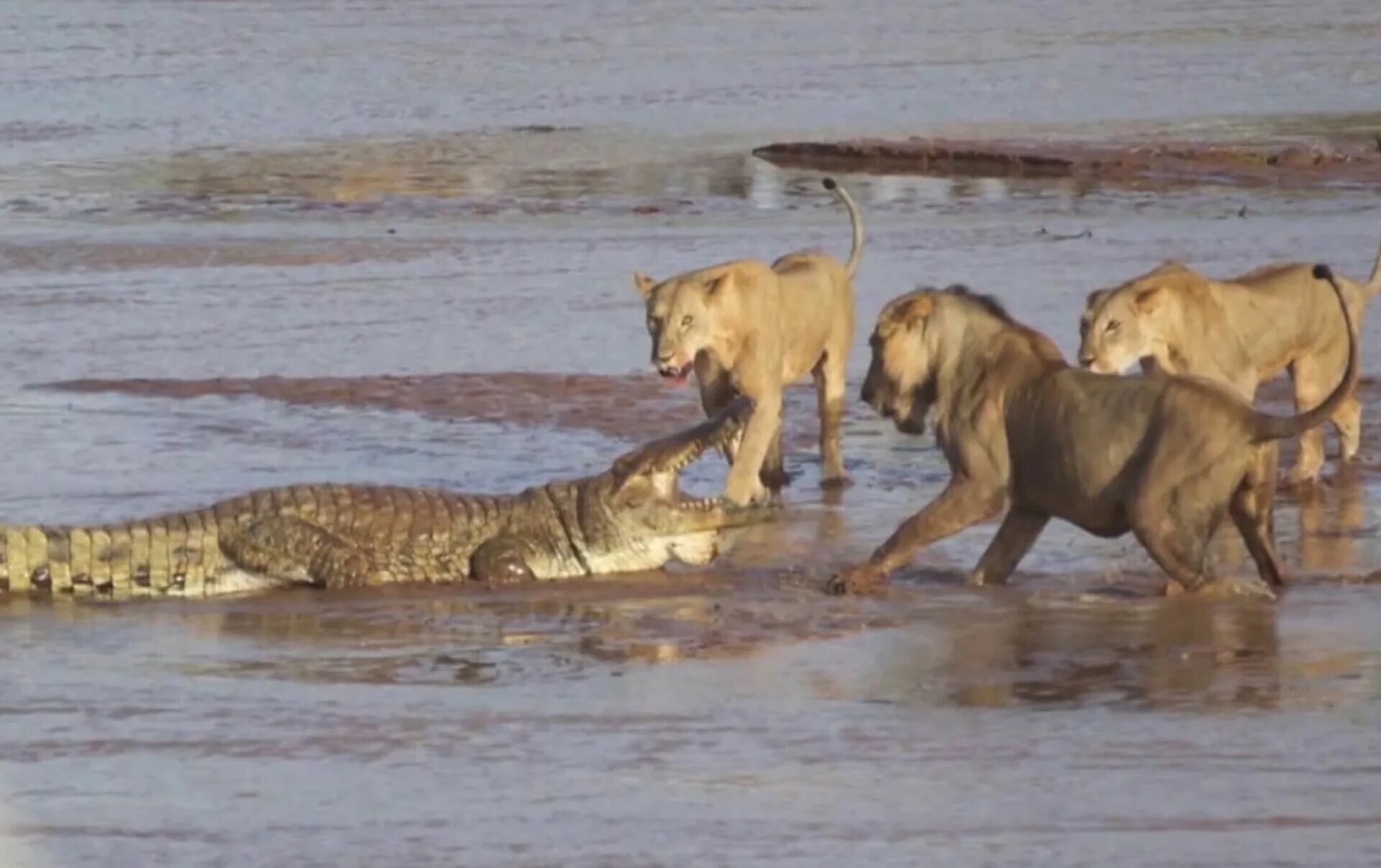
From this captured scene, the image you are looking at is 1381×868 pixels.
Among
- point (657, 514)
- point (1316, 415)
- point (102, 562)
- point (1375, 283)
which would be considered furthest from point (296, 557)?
point (1375, 283)

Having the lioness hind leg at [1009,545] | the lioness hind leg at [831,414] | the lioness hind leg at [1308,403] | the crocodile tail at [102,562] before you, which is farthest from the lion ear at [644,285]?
the lioness hind leg at [1009,545]

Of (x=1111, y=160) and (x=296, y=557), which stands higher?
(x=1111, y=160)

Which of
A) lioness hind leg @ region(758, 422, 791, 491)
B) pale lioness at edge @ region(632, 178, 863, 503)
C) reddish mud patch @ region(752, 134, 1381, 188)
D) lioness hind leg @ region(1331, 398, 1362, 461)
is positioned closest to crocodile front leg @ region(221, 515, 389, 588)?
pale lioness at edge @ region(632, 178, 863, 503)

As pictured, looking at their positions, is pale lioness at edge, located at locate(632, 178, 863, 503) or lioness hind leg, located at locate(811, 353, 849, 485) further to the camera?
lioness hind leg, located at locate(811, 353, 849, 485)

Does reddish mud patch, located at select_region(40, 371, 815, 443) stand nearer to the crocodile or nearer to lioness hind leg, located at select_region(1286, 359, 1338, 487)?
lioness hind leg, located at select_region(1286, 359, 1338, 487)

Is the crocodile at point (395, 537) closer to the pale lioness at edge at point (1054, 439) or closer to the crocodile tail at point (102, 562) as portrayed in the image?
the crocodile tail at point (102, 562)

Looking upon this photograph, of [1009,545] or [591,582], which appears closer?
[1009,545]

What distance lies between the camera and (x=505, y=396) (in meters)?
15.2

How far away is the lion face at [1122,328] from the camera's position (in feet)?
39.4

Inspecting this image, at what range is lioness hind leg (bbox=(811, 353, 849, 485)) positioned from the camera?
13141 millimetres

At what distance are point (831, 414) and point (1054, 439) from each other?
329 cm

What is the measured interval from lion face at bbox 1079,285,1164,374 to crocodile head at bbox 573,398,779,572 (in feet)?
5.12

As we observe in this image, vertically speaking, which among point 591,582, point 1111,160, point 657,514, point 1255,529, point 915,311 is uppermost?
point 915,311

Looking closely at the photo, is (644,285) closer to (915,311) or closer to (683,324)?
(683,324)
